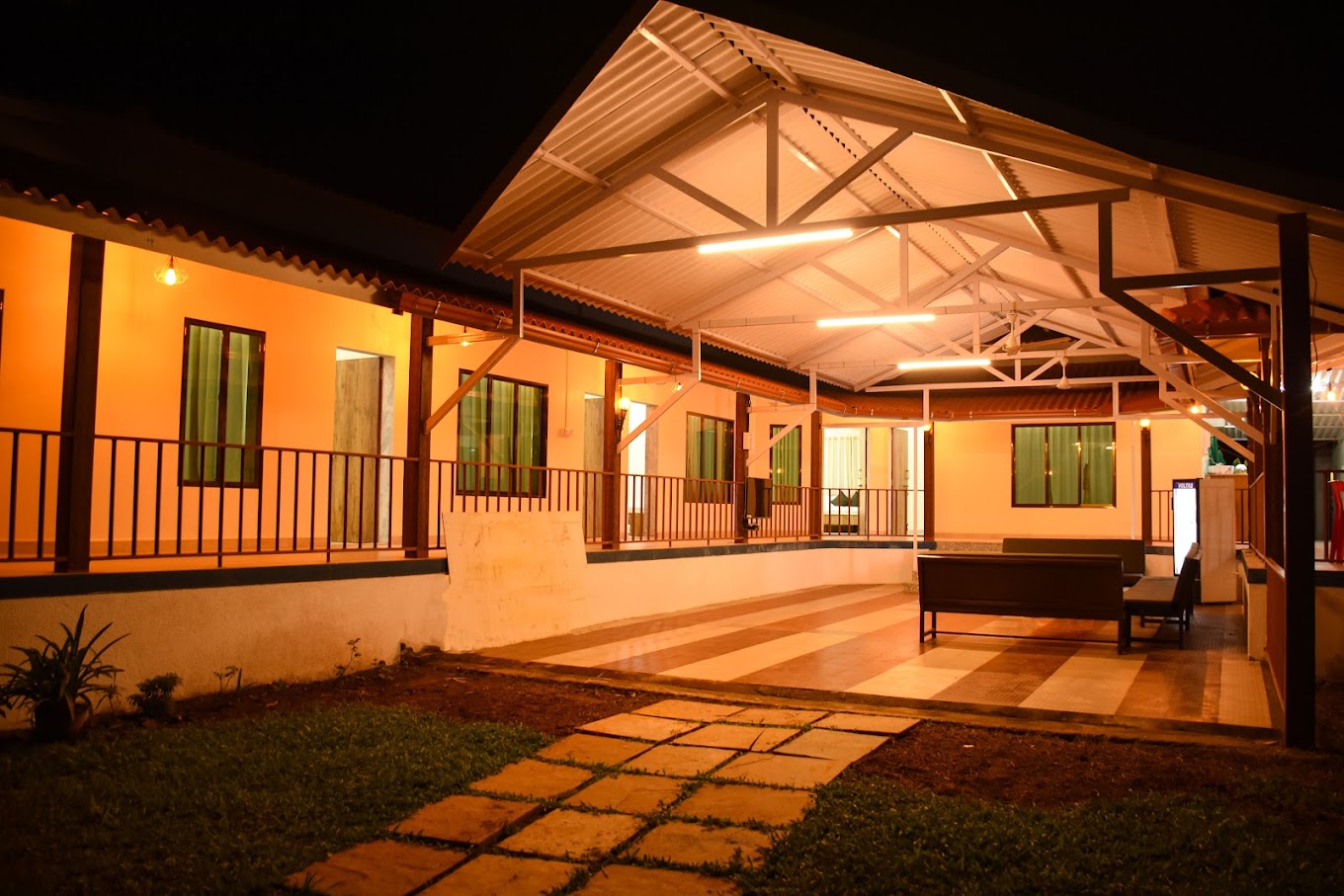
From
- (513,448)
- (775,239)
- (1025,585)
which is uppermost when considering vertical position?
(775,239)

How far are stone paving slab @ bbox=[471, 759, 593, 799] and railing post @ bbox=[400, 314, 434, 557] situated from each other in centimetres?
426

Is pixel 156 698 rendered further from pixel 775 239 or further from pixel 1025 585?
pixel 1025 585

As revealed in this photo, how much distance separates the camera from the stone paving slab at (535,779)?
16.3 ft

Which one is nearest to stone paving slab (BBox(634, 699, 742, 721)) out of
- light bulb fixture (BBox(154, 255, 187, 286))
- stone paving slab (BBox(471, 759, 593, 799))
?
stone paving slab (BBox(471, 759, 593, 799))

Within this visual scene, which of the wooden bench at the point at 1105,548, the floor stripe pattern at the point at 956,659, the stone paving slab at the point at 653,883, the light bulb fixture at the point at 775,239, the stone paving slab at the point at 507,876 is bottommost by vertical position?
the stone paving slab at the point at 507,876

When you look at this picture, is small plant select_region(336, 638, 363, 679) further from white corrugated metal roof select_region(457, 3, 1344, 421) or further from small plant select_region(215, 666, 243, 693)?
white corrugated metal roof select_region(457, 3, 1344, 421)

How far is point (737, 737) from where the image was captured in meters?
6.09

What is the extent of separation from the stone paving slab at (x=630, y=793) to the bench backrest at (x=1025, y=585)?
5.44 metres

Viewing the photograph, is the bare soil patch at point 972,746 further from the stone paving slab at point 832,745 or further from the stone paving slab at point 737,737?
the stone paving slab at point 737,737

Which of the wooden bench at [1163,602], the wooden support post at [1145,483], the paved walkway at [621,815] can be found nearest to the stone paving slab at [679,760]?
the paved walkway at [621,815]

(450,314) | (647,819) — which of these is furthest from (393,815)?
(450,314)

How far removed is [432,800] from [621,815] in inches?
37.4

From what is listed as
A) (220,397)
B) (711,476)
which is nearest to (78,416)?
(220,397)

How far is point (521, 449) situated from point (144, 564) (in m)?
6.31
